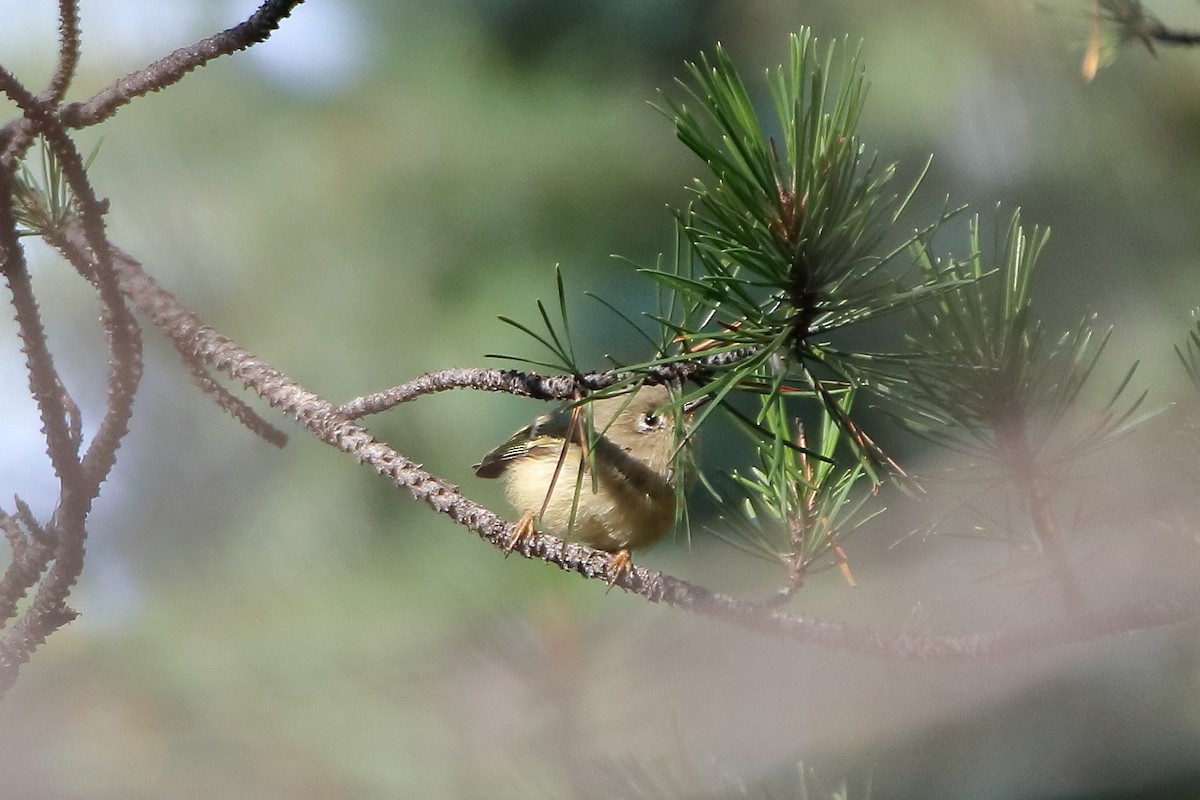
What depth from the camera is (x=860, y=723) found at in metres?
0.57

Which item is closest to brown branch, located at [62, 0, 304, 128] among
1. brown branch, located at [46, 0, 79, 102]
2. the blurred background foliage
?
brown branch, located at [46, 0, 79, 102]

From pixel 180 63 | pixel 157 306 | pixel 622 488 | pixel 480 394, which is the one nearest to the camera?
pixel 180 63

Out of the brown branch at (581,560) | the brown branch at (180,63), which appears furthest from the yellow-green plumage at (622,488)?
the brown branch at (180,63)

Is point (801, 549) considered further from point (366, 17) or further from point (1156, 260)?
point (366, 17)

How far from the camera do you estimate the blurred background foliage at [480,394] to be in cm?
104

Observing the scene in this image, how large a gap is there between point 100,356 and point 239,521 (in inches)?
20.5

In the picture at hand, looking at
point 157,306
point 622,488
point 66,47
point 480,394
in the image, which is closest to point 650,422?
point 622,488

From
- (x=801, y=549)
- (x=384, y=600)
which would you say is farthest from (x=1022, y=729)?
(x=384, y=600)

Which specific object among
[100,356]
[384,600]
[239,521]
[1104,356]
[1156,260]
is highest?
[1156,260]

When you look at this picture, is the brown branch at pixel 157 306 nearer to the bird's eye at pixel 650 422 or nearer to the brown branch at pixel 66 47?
the brown branch at pixel 66 47

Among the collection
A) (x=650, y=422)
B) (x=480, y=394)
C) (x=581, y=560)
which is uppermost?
(x=480, y=394)

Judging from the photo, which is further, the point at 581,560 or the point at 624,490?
the point at 624,490

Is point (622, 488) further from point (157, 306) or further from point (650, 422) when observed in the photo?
point (157, 306)

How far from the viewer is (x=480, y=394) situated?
2.16 meters
